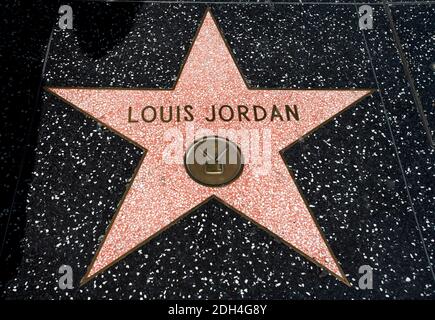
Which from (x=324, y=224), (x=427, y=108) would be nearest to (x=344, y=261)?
(x=324, y=224)

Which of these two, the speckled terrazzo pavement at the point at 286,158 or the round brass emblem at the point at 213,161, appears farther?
the round brass emblem at the point at 213,161

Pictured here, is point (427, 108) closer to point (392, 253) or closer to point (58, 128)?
point (392, 253)

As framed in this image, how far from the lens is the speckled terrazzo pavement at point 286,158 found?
3.35 ft

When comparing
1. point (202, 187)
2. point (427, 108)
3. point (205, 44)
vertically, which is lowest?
point (202, 187)

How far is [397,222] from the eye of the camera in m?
1.10

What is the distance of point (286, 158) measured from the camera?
1.16 metres

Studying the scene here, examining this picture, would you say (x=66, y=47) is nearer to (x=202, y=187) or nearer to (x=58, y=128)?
(x=58, y=128)

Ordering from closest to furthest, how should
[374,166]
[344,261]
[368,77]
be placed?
[344,261]
[374,166]
[368,77]

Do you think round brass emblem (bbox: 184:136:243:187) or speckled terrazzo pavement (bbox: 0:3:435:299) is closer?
speckled terrazzo pavement (bbox: 0:3:435:299)

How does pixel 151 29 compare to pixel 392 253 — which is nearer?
pixel 392 253

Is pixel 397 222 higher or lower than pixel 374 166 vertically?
lower

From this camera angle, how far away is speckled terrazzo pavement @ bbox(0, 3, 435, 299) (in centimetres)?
102

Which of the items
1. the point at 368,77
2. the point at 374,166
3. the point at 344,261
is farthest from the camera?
the point at 368,77

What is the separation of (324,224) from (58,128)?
0.73 meters
